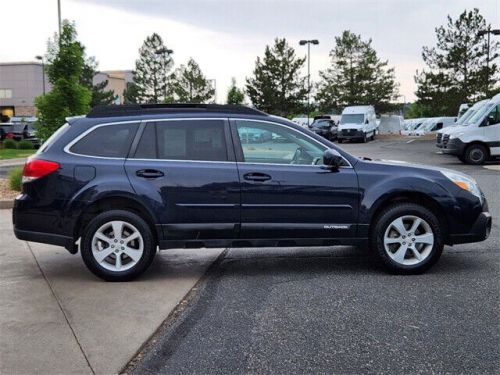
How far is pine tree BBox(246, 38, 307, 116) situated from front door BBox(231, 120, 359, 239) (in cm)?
6267

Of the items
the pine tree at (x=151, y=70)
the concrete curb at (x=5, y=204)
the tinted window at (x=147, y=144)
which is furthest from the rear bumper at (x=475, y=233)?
the pine tree at (x=151, y=70)

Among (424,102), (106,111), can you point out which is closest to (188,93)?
(424,102)

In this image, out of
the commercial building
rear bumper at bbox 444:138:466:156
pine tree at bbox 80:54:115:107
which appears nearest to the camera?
rear bumper at bbox 444:138:466:156

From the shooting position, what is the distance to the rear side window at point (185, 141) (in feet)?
18.8

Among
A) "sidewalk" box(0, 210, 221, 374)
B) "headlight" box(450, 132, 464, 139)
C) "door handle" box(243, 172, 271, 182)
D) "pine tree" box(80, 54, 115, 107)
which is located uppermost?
"pine tree" box(80, 54, 115, 107)

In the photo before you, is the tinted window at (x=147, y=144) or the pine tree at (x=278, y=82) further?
the pine tree at (x=278, y=82)

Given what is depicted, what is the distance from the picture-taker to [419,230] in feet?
19.2

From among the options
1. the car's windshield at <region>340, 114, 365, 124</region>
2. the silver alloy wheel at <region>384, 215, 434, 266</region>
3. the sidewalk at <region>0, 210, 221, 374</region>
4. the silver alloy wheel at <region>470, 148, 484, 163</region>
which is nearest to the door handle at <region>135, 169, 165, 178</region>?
the sidewalk at <region>0, 210, 221, 374</region>

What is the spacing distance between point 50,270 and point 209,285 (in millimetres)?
1846

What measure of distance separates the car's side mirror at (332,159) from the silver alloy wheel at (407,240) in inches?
31.9

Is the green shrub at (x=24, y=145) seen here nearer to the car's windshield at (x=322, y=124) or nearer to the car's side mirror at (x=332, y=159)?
the car's windshield at (x=322, y=124)

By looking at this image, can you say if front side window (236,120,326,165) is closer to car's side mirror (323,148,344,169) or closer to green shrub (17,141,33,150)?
car's side mirror (323,148,344,169)

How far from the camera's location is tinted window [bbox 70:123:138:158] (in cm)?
570

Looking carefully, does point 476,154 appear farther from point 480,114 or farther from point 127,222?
point 127,222
